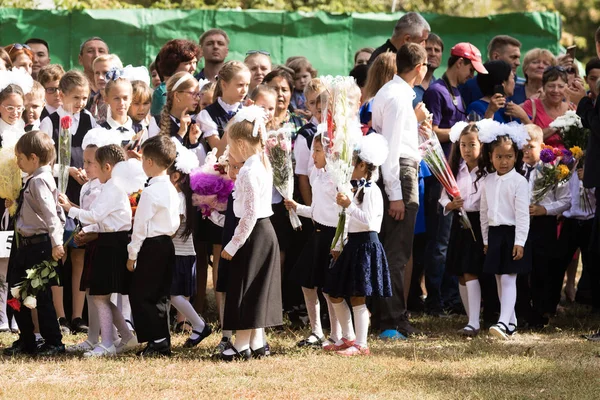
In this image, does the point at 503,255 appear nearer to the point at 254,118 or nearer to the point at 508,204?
the point at 508,204

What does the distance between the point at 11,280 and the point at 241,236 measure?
192 centimetres

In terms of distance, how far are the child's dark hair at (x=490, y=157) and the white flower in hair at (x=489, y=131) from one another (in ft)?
0.13

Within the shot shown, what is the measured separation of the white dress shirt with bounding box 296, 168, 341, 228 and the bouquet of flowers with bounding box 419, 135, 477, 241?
50.5 inches

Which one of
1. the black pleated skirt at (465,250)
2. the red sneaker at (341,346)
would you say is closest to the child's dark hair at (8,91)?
the red sneaker at (341,346)

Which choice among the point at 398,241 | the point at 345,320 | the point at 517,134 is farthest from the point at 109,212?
the point at 517,134

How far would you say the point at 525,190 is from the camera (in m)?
9.32

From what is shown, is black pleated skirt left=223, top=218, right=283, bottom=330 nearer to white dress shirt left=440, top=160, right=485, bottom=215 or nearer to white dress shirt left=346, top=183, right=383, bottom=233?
white dress shirt left=346, top=183, right=383, bottom=233

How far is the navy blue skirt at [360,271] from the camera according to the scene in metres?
8.07

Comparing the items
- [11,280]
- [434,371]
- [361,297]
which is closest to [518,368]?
[434,371]

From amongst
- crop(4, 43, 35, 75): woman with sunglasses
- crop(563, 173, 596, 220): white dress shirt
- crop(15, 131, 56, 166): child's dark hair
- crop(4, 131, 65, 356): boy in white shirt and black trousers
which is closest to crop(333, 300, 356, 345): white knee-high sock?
crop(4, 131, 65, 356): boy in white shirt and black trousers

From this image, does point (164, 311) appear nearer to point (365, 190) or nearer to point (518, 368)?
point (365, 190)

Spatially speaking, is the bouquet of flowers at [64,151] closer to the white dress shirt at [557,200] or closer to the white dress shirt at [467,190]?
the white dress shirt at [467,190]

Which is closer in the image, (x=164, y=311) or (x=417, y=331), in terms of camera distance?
(x=164, y=311)

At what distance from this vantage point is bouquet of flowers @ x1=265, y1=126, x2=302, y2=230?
8.86 metres
